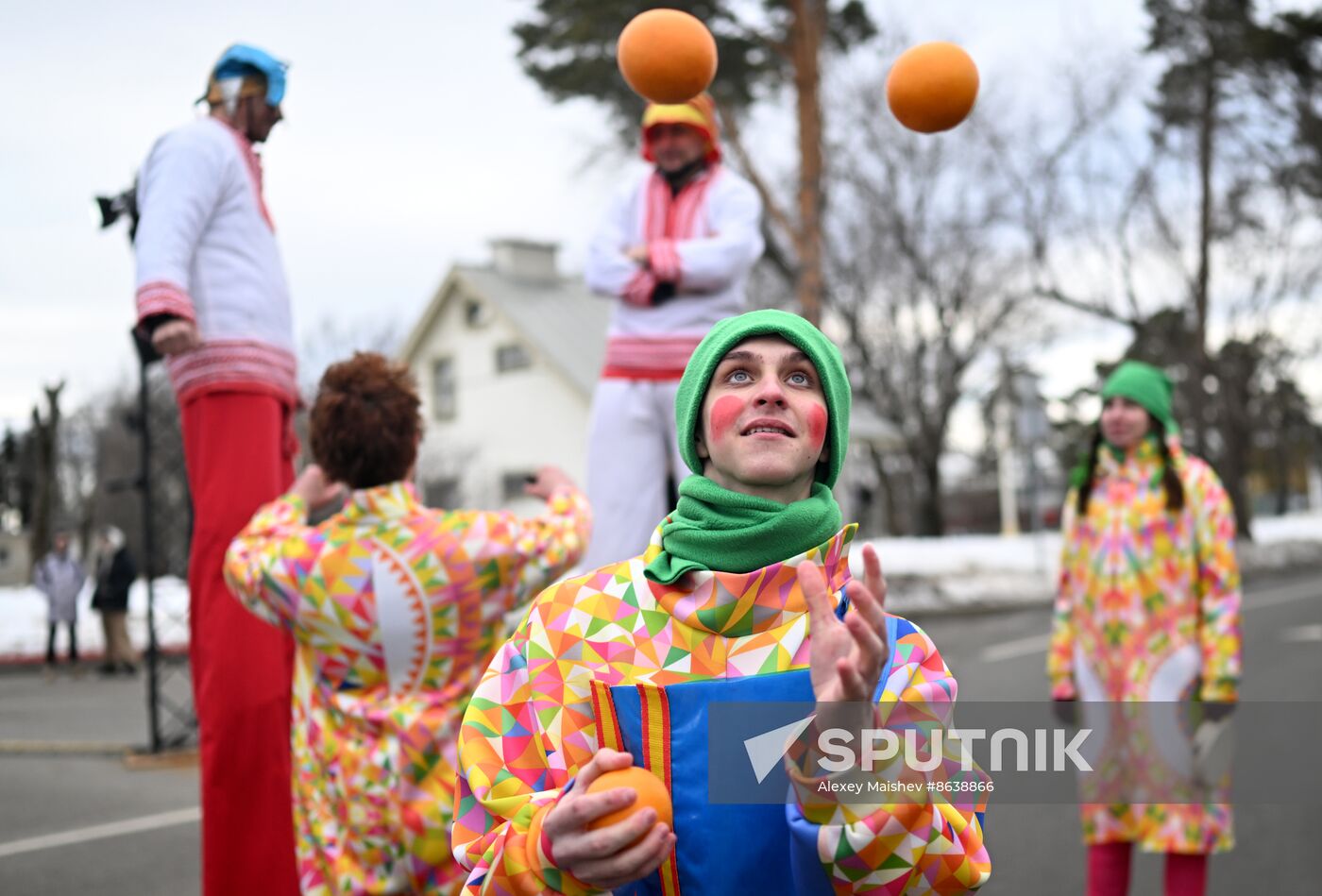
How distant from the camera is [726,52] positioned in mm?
15094

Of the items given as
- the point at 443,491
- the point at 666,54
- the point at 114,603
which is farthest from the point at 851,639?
the point at 443,491

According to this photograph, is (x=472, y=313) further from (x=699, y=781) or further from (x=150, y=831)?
(x=699, y=781)

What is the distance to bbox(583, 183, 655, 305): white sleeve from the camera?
4.25 metres

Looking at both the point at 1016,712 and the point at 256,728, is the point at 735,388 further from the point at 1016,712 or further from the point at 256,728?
the point at 256,728

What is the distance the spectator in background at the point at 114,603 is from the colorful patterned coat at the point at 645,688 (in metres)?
13.3

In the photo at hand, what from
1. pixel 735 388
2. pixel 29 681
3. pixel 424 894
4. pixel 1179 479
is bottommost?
pixel 29 681

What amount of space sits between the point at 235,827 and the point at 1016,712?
192cm

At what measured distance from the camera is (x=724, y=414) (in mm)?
1999

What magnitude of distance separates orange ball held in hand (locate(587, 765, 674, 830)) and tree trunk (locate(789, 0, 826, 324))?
13765mm

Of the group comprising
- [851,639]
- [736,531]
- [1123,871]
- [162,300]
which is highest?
[162,300]

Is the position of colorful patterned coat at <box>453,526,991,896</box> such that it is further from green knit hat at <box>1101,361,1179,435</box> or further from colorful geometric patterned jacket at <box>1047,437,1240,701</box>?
green knit hat at <box>1101,361,1179,435</box>

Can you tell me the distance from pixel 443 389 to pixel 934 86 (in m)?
34.0

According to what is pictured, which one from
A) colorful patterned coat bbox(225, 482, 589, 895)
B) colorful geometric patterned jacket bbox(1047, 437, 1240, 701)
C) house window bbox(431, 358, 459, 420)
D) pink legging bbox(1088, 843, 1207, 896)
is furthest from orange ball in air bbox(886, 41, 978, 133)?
house window bbox(431, 358, 459, 420)

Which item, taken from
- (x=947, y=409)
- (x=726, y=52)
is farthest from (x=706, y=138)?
(x=947, y=409)
